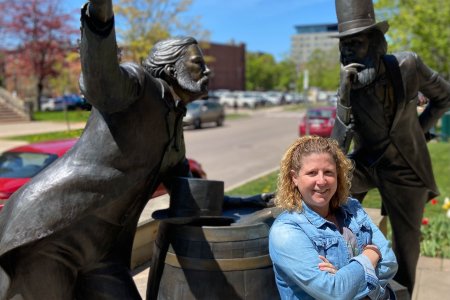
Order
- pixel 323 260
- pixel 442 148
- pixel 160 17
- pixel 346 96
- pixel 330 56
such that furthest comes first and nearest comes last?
pixel 330 56 < pixel 160 17 < pixel 442 148 < pixel 346 96 < pixel 323 260

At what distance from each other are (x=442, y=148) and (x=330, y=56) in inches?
2487

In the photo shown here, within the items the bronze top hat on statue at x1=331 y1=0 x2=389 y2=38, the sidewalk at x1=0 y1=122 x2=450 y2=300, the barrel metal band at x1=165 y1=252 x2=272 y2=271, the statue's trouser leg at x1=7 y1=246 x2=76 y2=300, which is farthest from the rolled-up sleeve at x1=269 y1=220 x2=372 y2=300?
the sidewalk at x1=0 y1=122 x2=450 y2=300

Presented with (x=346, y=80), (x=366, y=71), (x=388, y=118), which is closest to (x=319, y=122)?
(x=388, y=118)

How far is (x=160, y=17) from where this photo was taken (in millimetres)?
30469

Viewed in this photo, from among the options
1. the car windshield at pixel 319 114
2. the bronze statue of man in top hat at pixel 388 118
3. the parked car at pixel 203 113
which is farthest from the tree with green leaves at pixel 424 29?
the bronze statue of man in top hat at pixel 388 118

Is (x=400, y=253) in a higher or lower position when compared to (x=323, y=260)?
lower

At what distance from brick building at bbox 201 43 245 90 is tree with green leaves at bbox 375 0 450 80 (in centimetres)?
5612

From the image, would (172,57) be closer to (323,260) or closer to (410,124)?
(323,260)

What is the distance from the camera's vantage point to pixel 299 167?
210 centimetres

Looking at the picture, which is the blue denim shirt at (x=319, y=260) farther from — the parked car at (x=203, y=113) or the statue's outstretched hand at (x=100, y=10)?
the parked car at (x=203, y=113)

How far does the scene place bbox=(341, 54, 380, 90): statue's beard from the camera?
10.5 feet

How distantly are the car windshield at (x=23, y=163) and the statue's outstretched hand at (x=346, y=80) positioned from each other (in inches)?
181

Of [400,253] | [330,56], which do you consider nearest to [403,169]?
[400,253]

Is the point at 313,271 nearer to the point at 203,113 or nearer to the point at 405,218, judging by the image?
the point at 405,218
